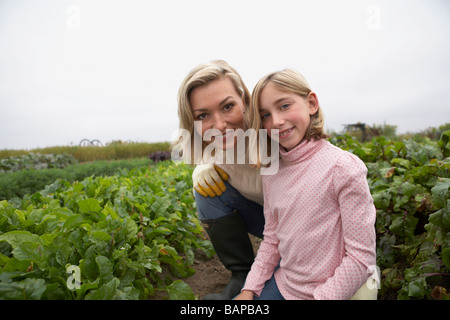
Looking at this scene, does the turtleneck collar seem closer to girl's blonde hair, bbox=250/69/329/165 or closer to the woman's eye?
girl's blonde hair, bbox=250/69/329/165

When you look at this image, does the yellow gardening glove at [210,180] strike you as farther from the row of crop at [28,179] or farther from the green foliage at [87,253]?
the row of crop at [28,179]

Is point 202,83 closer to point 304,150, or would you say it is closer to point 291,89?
point 291,89

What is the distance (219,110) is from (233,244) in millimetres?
Result: 987

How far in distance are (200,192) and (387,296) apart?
4.51ft

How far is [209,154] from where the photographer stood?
2.29 m

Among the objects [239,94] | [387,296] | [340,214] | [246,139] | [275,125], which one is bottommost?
[387,296]

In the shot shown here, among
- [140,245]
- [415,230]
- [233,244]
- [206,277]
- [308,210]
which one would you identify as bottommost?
[206,277]

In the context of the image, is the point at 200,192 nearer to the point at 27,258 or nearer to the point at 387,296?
the point at 27,258

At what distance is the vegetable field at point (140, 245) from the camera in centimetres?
136

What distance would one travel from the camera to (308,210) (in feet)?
4.92

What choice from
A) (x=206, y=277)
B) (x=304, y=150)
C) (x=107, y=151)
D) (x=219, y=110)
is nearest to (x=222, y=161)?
(x=219, y=110)

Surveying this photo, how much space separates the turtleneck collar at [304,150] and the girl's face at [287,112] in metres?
0.03

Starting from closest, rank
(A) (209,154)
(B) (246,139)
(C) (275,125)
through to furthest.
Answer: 1. (C) (275,125)
2. (B) (246,139)
3. (A) (209,154)
